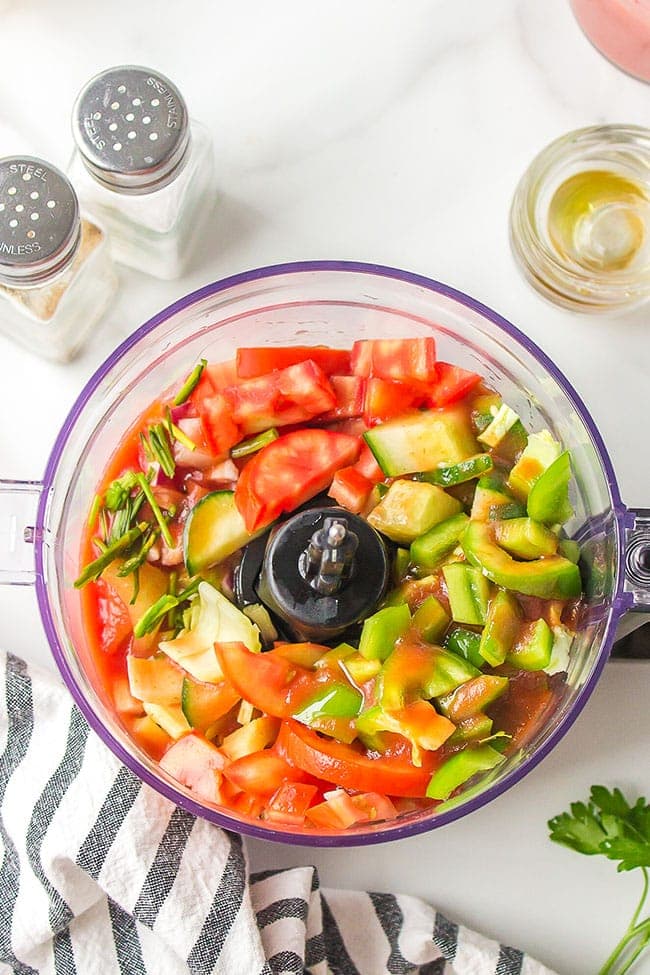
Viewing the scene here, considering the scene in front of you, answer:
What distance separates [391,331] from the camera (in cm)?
148

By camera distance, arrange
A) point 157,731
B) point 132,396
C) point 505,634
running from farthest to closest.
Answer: point 132,396 → point 157,731 → point 505,634

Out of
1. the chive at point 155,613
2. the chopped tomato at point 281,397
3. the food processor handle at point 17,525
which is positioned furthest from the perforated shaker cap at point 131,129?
the chive at point 155,613

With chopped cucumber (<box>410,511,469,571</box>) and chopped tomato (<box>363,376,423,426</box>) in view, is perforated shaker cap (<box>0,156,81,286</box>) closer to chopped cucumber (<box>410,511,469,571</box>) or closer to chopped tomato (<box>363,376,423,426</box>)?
chopped tomato (<box>363,376,423,426</box>)

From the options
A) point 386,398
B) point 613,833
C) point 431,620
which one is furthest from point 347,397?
point 613,833

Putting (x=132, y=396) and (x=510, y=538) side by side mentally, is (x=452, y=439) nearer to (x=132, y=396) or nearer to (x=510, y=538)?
(x=510, y=538)

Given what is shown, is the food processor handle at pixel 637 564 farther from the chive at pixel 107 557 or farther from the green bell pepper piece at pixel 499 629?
the chive at pixel 107 557

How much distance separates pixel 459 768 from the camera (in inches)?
47.9

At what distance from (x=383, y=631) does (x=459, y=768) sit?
0.16 metres

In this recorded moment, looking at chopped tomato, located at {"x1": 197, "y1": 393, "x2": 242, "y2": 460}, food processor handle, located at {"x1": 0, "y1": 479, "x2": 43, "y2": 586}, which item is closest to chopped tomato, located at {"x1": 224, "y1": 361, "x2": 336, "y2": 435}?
chopped tomato, located at {"x1": 197, "y1": 393, "x2": 242, "y2": 460}

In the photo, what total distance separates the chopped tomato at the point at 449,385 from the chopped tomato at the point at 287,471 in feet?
0.34

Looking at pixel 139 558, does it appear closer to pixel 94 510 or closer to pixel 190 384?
pixel 94 510

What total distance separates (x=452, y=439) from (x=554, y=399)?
6.9 inches

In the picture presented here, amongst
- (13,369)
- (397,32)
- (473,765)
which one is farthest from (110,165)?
(473,765)

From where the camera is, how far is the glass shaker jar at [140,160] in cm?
138
